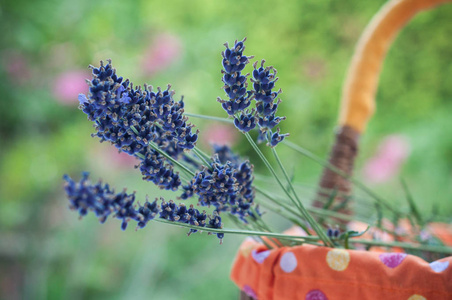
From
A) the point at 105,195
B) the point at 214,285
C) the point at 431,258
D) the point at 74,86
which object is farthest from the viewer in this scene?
the point at 214,285

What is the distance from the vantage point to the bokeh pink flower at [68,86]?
4.87 ft

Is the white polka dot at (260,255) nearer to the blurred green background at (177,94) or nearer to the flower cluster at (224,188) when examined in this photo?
the flower cluster at (224,188)

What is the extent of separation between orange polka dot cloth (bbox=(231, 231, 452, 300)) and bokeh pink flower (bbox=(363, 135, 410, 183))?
145 cm

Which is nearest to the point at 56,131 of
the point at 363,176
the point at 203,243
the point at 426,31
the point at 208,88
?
the point at 208,88

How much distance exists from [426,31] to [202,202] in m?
A: 2.08

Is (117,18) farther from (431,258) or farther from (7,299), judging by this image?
(431,258)

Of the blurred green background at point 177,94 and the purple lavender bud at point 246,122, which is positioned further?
the blurred green background at point 177,94

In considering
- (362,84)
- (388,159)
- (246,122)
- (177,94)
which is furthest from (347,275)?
(388,159)

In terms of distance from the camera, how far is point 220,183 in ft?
0.83

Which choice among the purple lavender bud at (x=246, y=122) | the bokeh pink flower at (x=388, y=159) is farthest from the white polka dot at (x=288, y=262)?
the bokeh pink flower at (x=388, y=159)

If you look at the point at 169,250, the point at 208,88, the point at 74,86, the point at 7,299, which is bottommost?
the point at 7,299

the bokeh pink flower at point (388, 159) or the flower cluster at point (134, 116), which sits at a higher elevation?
the bokeh pink flower at point (388, 159)

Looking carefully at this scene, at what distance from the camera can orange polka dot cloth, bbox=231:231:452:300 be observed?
0.88 ft

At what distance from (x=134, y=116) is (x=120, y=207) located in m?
0.05
